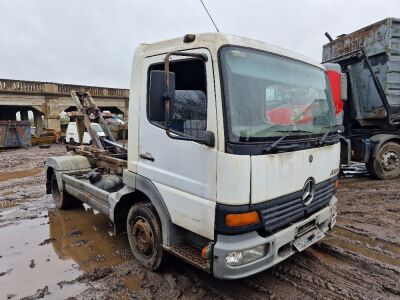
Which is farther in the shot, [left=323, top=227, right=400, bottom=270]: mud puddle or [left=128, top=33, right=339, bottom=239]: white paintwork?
[left=323, top=227, right=400, bottom=270]: mud puddle

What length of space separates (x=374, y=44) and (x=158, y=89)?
6.83 m

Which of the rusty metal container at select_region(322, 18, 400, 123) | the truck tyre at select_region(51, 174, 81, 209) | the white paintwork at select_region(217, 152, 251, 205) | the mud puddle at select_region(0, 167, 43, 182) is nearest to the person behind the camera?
the white paintwork at select_region(217, 152, 251, 205)

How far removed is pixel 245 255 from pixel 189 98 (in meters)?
1.47

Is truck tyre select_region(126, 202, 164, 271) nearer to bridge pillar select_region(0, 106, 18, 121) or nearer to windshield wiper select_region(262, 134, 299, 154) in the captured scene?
windshield wiper select_region(262, 134, 299, 154)

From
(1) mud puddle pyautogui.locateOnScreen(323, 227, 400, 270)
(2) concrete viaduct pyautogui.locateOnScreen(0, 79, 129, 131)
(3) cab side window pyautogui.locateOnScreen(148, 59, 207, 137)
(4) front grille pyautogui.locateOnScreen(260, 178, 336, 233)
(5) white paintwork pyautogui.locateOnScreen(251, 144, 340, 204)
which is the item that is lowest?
(1) mud puddle pyautogui.locateOnScreen(323, 227, 400, 270)

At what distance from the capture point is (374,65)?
7.23 meters

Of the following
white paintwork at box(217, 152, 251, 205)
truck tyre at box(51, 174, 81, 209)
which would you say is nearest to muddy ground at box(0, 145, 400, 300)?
truck tyre at box(51, 174, 81, 209)

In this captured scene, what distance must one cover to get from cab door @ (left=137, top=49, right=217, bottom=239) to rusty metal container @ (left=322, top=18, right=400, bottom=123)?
6.08 metres

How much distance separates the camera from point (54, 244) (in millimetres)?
4414

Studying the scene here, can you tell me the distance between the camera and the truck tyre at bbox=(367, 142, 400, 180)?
7.41 metres

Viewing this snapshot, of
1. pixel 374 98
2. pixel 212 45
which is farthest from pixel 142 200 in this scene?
pixel 374 98

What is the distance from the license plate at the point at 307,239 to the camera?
9.43 feet

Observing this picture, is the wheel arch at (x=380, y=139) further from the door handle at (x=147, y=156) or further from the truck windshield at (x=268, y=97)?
the door handle at (x=147, y=156)

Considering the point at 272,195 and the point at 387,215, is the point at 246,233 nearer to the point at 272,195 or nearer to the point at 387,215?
the point at 272,195
